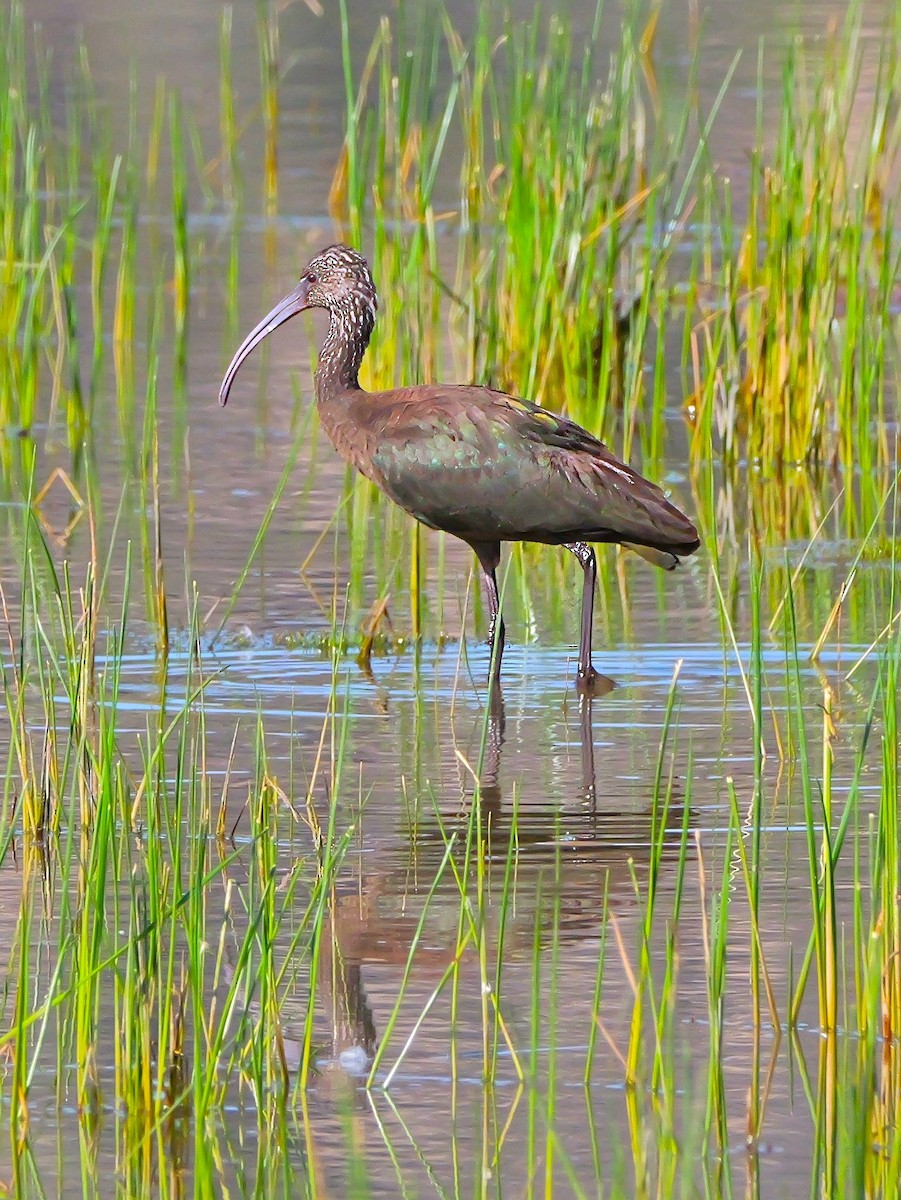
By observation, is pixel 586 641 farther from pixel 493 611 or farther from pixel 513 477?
pixel 513 477

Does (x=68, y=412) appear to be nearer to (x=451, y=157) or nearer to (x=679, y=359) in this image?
(x=679, y=359)

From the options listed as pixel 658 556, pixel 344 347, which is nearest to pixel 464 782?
pixel 658 556

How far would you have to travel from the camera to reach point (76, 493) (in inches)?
332

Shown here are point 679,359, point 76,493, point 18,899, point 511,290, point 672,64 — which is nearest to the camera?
point 18,899

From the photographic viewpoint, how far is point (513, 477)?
22.6 feet

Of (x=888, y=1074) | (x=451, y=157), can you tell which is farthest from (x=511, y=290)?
(x=451, y=157)

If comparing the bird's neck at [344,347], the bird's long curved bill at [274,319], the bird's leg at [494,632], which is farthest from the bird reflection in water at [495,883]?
the bird's long curved bill at [274,319]

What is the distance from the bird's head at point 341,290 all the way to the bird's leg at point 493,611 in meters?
0.96

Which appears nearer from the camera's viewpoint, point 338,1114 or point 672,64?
point 338,1114

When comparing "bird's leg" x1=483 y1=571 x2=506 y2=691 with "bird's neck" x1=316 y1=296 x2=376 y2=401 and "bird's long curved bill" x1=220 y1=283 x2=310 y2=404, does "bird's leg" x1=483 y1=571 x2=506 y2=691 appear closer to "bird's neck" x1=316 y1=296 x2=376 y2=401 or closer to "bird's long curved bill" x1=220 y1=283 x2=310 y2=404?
"bird's neck" x1=316 y1=296 x2=376 y2=401

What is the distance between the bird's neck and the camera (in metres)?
7.60

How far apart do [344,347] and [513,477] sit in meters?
1.06

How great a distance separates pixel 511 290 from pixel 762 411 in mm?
1005

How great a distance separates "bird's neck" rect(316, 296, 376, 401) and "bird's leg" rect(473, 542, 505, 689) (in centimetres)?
70
